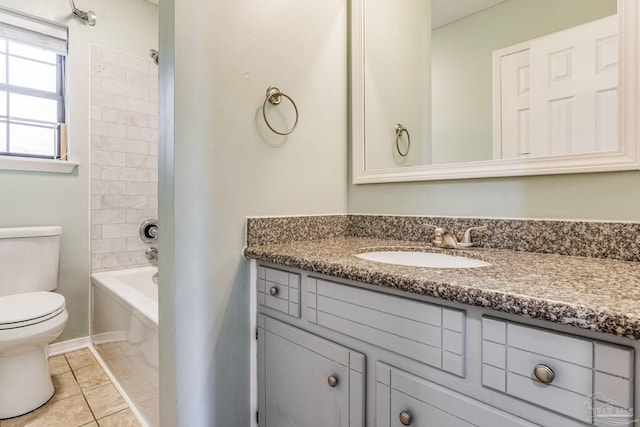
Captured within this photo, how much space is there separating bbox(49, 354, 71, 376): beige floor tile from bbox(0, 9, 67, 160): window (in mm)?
1270

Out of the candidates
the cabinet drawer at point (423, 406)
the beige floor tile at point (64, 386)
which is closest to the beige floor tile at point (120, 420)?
the beige floor tile at point (64, 386)

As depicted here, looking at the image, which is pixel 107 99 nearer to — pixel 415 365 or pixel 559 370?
pixel 415 365

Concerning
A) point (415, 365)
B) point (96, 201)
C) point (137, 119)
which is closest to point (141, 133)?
point (137, 119)

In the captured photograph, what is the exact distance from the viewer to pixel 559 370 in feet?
1.70

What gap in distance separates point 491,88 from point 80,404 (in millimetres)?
2268

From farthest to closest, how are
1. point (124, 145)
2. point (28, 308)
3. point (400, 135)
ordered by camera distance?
point (124, 145), point (28, 308), point (400, 135)

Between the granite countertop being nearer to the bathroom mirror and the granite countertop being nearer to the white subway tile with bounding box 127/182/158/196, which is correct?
the bathroom mirror

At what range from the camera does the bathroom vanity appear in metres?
0.49

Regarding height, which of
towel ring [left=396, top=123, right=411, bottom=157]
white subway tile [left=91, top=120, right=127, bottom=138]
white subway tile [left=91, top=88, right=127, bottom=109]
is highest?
white subway tile [left=91, top=88, right=127, bottom=109]

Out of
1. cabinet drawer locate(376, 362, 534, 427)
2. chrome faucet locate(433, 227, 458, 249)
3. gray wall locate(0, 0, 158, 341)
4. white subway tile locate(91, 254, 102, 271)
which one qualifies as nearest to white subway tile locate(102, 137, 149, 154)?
gray wall locate(0, 0, 158, 341)

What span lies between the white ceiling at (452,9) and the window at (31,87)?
2.23 meters

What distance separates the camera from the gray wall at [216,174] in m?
0.96

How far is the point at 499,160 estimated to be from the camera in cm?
108

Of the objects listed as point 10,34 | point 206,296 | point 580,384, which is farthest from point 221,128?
point 10,34
